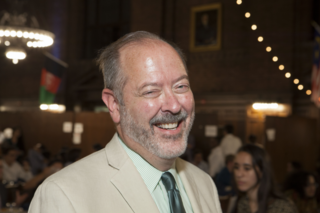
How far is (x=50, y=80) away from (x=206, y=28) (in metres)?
4.39

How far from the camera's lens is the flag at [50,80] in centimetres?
948

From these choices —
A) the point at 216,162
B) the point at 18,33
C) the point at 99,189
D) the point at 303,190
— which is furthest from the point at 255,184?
the point at 18,33

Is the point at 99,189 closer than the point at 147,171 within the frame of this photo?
Yes

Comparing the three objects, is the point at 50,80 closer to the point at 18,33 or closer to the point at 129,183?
the point at 18,33

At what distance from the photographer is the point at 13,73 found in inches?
580

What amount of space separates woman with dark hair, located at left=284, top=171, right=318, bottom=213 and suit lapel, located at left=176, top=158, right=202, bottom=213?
8.90 feet

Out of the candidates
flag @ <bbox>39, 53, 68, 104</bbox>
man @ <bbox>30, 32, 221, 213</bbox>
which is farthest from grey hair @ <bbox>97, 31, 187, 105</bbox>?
flag @ <bbox>39, 53, 68, 104</bbox>

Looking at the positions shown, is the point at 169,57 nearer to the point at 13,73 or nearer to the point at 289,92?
the point at 289,92

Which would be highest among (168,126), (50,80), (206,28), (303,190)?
(206,28)

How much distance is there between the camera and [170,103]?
123 cm

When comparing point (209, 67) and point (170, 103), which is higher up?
point (209, 67)

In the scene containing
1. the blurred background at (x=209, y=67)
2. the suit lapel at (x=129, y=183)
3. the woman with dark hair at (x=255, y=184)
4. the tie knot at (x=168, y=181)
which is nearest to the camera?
the suit lapel at (x=129, y=183)

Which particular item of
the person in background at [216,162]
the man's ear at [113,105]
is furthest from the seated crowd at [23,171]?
the man's ear at [113,105]

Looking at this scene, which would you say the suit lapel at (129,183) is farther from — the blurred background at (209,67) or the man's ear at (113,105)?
the blurred background at (209,67)
